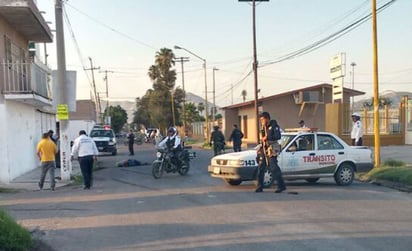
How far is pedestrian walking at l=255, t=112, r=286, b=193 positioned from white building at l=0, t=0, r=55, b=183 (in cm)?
897

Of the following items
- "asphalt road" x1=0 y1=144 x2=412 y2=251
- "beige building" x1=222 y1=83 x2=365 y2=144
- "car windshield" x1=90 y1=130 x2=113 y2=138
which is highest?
"beige building" x1=222 y1=83 x2=365 y2=144

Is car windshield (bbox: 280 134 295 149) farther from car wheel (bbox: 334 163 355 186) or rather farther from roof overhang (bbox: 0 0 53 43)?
roof overhang (bbox: 0 0 53 43)

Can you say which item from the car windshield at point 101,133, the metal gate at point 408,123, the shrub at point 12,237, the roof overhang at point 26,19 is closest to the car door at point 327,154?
the shrub at point 12,237

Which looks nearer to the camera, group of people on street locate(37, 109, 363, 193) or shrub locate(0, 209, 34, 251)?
shrub locate(0, 209, 34, 251)

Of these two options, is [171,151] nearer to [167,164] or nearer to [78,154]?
[167,164]

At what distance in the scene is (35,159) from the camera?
23.6 meters

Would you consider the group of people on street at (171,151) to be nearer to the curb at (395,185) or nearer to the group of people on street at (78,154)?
the group of people on street at (78,154)

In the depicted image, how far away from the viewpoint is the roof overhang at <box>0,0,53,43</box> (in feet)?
57.9

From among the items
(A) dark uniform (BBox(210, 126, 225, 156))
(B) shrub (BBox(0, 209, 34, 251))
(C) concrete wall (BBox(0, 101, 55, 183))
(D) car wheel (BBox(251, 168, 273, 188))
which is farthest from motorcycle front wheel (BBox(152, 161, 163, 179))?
(B) shrub (BBox(0, 209, 34, 251))

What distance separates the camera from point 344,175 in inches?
586

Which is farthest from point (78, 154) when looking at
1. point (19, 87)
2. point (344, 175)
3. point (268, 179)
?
point (344, 175)

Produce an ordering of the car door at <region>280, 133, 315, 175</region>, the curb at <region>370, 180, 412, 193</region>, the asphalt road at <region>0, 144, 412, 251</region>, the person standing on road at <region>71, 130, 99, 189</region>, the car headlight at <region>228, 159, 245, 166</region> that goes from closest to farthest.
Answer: the asphalt road at <region>0, 144, 412, 251</region> < the car headlight at <region>228, 159, 245, 166</region> < the curb at <region>370, 180, 412, 193</region> < the car door at <region>280, 133, 315, 175</region> < the person standing on road at <region>71, 130, 99, 189</region>

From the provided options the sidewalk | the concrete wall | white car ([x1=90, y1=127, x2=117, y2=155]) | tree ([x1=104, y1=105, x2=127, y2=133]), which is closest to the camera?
the sidewalk

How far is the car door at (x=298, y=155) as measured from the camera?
46.9ft
